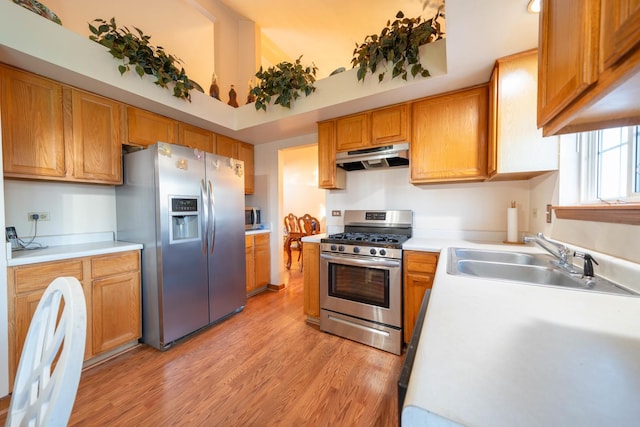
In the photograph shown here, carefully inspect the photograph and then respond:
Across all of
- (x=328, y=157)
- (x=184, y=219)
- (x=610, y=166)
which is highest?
(x=328, y=157)

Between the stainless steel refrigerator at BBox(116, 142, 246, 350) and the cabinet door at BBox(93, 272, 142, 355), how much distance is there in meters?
0.08

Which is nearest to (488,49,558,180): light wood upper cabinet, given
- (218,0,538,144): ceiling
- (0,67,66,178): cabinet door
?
(218,0,538,144): ceiling

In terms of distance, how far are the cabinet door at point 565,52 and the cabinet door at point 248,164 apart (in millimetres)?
Answer: 3166

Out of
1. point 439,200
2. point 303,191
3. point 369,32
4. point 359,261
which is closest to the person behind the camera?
point 359,261

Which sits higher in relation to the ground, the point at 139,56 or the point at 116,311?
the point at 139,56

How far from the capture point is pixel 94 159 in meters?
2.01

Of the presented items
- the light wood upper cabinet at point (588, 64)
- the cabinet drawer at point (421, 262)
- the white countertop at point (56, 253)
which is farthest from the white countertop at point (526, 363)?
the white countertop at point (56, 253)

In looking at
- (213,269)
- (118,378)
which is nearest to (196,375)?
(118,378)

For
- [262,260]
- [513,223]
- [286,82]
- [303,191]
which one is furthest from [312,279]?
[303,191]

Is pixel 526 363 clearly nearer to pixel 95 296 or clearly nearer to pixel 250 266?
pixel 95 296

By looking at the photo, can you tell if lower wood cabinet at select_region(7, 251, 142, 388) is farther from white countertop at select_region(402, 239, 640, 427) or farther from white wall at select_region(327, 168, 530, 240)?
white countertop at select_region(402, 239, 640, 427)

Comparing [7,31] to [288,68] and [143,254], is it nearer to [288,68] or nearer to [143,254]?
[143,254]

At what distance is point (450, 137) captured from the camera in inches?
78.9

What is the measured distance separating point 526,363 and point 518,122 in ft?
5.66
